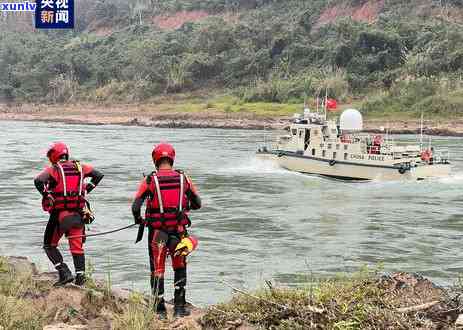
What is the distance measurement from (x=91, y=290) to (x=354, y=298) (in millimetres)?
3147

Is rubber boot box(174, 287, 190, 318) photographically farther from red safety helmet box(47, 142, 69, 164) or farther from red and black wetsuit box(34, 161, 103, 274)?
red safety helmet box(47, 142, 69, 164)

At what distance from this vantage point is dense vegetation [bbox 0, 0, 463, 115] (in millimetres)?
65250

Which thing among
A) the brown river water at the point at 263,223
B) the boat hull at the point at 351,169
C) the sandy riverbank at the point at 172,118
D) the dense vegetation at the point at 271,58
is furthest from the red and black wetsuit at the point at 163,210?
the dense vegetation at the point at 271,58

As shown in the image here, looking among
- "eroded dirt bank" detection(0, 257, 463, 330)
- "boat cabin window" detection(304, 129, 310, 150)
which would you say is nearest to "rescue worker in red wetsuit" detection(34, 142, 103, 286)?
"eroded dirt bank" detection(0, 257, 463, 330)

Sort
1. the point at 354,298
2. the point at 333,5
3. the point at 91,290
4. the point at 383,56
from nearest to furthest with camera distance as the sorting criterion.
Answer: the point at 354,298 < the point at 91,290 < the point at 383,56 < the point at 333,5

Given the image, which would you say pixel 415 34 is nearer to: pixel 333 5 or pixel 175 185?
pixel 333 5

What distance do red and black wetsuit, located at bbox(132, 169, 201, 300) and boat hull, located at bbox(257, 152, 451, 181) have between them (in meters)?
23.7

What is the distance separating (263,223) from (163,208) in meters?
13.0

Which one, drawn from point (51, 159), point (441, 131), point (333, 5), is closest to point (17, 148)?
point (441, 131)

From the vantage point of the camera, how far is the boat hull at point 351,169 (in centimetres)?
3045

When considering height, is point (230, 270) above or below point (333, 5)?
below

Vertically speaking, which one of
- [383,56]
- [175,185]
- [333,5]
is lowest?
[175,185]

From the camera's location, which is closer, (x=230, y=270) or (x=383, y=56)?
(x=230, y=270)

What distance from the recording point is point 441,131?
53.2 m
